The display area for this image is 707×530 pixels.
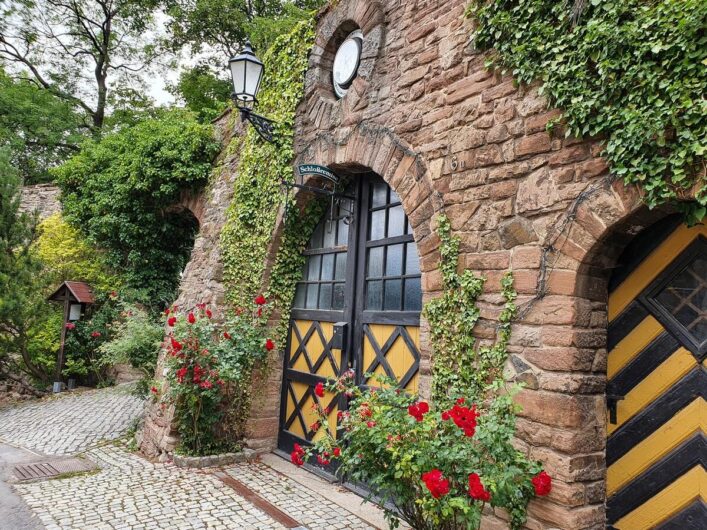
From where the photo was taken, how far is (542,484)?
268cm

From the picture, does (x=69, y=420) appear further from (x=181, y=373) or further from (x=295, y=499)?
(x=295, y=499)

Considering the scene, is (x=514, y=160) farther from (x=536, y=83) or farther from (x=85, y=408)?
(x=85, y=408)

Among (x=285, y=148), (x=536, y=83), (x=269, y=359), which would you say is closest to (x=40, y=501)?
(x=269, y=359)

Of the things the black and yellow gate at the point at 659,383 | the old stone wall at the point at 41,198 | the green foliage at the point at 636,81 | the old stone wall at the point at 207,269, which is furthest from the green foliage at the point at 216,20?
the black and yellow gate at the point at 659,383

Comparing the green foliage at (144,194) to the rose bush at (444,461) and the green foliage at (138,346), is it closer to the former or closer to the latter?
the green foliage at (138,346)

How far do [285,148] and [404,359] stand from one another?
286 cm

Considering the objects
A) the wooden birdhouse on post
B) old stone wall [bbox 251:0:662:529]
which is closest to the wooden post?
the wooden birdhouse on post

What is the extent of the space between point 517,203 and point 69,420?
750cm

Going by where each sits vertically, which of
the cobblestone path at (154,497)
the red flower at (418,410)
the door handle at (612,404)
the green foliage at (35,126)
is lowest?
the cobblestone path at (154,497)

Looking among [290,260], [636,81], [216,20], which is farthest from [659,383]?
[216,20]

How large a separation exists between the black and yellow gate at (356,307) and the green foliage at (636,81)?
196 centimetres

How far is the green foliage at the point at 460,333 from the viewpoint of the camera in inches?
122

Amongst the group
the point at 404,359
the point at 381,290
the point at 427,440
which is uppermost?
the point at 381,290

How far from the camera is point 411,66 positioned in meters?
4.08
